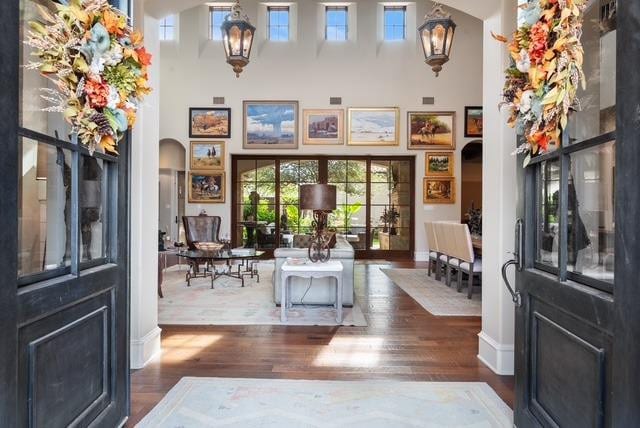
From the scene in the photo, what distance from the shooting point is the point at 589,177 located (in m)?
1.40

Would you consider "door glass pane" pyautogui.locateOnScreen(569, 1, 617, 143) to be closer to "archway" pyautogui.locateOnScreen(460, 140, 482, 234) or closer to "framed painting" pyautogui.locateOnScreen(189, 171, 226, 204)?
"framed painting" pyautogui.locateOnScreen(189, 171, 226, 204)

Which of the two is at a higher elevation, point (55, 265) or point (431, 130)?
point (431, 130)

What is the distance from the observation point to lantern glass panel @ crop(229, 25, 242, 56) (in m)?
4.50

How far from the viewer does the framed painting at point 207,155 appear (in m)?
9.05

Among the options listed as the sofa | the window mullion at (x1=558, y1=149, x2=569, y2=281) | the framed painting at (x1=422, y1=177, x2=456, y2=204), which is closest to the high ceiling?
the window mullion at (x1=558, y1=149, x2=569, y2=281)

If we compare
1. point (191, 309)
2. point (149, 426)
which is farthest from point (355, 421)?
point (191, 309)

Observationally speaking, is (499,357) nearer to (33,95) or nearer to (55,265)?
(55,265)

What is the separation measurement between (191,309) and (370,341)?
2156 mm

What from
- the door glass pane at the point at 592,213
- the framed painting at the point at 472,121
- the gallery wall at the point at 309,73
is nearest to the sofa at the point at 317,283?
the door glass pane at the point at 592,213

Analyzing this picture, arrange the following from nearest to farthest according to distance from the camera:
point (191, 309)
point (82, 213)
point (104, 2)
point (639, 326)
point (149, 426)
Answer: point (639, 326), point (104, 2), point (82, 213), point (149, 426), point (191, 309)

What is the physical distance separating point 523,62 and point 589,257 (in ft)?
2.58

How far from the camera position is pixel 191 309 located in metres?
4.39

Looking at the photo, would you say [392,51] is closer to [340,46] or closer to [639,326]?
[340,46]

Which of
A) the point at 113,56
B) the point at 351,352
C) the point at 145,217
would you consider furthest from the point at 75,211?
the point at 351,352
